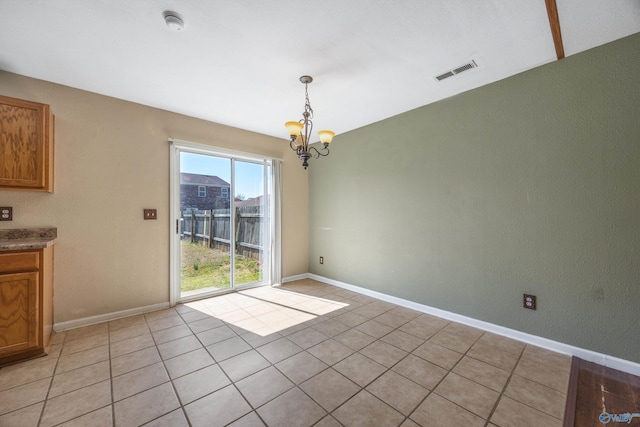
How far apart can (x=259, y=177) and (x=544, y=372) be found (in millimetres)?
4135

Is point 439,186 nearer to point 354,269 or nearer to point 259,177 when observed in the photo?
point 354,269

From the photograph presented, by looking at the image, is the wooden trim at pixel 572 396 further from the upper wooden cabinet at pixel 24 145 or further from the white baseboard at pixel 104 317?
the upper wooden cabinet at pixel 24 145

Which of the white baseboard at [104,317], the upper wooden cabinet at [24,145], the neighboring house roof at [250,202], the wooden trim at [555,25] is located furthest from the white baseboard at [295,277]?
the wooden trim at [555,25]

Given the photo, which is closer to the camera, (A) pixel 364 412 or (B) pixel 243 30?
(A) pixel 364 412

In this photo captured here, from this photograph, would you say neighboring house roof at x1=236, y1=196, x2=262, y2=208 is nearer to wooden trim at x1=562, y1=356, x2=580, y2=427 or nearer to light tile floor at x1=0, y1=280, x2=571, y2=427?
light tile floor at x1=0, y1=280, x2=571, y2=427

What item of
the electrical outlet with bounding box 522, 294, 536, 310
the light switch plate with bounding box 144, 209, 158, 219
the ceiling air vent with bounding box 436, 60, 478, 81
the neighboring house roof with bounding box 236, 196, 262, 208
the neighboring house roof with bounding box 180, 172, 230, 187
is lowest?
the electrical outlet with bounding box 522, 294, 536, 310

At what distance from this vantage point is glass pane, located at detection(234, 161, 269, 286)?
4082 millimetres

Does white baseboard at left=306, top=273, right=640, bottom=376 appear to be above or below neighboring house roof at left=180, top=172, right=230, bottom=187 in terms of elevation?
below

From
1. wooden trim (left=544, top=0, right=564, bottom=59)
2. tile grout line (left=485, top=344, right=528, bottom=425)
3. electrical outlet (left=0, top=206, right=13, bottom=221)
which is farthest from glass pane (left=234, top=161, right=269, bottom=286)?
wooden trim (left=544, top=0, right=564, bottom=59)

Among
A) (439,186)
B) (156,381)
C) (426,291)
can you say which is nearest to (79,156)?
(156,381)

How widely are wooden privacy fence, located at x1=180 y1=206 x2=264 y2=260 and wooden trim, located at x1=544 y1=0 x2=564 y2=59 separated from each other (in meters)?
3.92

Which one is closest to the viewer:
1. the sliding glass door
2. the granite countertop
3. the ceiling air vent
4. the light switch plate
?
the granite countertop

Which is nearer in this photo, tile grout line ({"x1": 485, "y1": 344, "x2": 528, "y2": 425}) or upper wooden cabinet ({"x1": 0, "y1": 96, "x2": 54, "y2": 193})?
tile grout line ({"x1": 485, "y1": 344, "x2": 528, "y2": 425})

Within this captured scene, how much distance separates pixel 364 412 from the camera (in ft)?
5.19
